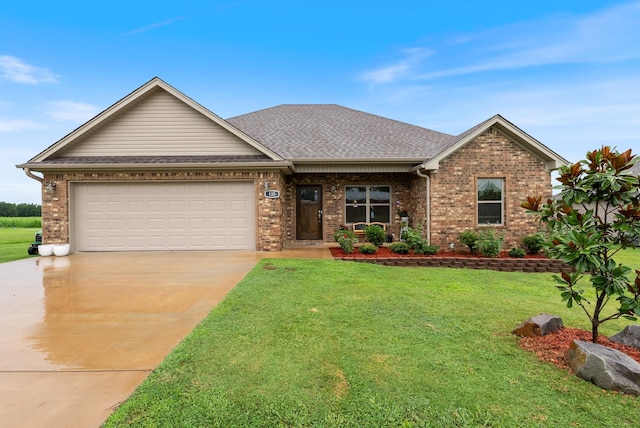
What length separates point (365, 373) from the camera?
111 inches

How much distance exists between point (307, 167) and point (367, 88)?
16177 millimetres

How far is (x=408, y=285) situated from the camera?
6.35m

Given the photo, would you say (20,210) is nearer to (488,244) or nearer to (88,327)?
(88,327)

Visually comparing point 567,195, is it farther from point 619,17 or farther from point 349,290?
point 619,17

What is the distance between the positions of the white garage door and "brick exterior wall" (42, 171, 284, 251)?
0.93ft

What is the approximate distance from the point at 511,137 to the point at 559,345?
9.02 meters

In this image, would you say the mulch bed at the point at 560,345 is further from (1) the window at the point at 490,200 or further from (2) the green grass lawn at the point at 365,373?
(1) the window at the point at 490,200

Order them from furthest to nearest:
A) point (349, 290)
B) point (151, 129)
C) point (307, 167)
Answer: point (307, 167) → point (151, 129) → point (349, 290)

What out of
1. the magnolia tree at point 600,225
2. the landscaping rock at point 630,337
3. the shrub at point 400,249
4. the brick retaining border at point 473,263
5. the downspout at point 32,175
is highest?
the downspout at point 32,175

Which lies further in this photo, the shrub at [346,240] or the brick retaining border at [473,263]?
the shrub at [346,240]

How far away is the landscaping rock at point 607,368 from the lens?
103 inches

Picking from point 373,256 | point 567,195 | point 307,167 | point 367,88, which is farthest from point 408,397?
point 367,88

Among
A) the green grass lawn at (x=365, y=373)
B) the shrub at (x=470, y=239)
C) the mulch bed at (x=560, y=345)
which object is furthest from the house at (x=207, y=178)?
the mulch bed at (x=560, y=345)

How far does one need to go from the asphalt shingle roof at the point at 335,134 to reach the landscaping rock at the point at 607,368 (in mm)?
8989
